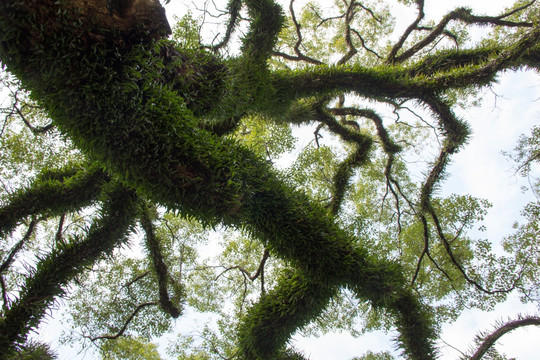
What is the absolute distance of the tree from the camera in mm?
2455

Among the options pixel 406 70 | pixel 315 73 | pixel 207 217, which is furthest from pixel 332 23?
pixel 207 217

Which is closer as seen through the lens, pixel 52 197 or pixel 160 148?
pixel 160 148

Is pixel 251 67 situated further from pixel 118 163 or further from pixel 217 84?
pixel 118 163

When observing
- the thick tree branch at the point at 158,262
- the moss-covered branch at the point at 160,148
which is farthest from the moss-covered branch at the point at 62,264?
the moss-covered branch at the point at 160,148

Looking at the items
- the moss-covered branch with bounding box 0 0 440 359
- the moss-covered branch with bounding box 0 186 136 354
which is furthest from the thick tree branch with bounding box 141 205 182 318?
the moss-covered branch with bounding box 0 0 440 359

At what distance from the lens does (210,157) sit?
2.75 metres

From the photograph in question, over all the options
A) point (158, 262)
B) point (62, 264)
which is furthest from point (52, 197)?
point (158, 262)

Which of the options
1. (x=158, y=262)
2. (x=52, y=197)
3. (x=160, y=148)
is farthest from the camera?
(x=158, y=262)

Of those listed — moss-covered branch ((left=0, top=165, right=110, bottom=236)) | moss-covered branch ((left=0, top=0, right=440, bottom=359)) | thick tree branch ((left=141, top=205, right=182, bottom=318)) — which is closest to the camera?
moss-covered branch ((left=0, top=0, right=440, bottom=359))

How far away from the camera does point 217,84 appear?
12.4 feet

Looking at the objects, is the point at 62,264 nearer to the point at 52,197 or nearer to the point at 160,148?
the point at 52,197

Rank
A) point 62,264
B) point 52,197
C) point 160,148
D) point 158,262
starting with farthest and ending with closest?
point 158,262, point 52,197, point 62,264, point 160,148

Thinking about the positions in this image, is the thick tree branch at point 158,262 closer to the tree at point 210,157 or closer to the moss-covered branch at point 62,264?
the tree at point 210,157

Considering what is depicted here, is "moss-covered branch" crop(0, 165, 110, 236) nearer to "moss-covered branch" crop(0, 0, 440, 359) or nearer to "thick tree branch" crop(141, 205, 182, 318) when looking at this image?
"thick tree branch" crop(141, 205, 182, 318)
